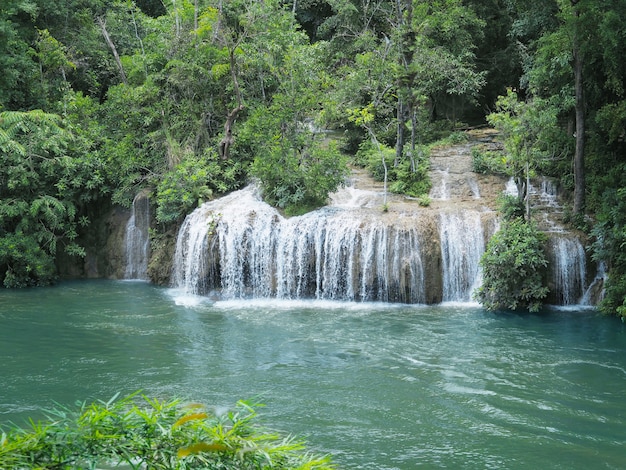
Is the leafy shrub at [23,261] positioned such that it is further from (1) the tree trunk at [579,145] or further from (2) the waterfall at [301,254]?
(1) the tree trunk at [579,145]

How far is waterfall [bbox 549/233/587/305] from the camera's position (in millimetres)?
14875

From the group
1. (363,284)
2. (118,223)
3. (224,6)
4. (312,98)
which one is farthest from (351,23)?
(363,284)

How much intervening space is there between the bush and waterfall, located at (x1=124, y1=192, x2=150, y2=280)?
10.4m

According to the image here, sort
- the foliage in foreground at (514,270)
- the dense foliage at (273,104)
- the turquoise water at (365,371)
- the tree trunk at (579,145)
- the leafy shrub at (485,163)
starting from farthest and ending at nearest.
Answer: the leafy shrub at (485,163)
the dense foliage at (273,104)
the tree trunk at (579,145)
the foliage in foreground at (514,270)
the turquoise water at (365,371)

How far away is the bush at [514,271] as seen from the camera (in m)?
14.3

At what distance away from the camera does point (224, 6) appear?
23.5 m

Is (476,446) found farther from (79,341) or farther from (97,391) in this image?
(79,341)

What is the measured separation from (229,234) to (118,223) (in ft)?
17.3

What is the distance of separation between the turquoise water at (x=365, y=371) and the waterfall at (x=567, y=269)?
838mm

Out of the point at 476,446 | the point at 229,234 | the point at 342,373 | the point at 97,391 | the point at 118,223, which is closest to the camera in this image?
the point at 476,446

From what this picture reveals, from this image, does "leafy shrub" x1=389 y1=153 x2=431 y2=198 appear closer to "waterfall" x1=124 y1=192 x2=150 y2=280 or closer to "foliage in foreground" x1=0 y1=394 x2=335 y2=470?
"waterfall" x1=124 y1=192 x2=150 y2=280

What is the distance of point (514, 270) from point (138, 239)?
37.7 ft

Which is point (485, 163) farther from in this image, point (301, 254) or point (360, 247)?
point (301, 254)

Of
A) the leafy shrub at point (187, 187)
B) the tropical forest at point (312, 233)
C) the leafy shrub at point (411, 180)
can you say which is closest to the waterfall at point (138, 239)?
the tropical forest at point (312, 233)
